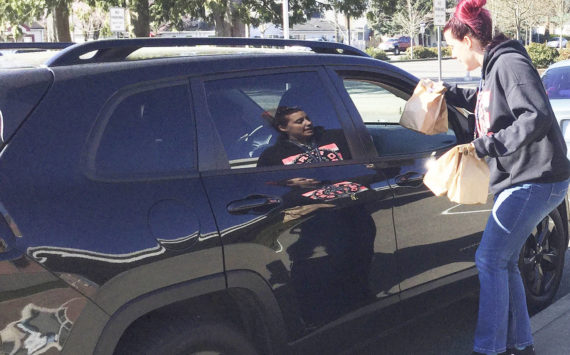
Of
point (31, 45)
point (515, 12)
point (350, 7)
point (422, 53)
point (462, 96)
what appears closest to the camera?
point (31, 45)

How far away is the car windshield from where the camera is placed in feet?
23.0

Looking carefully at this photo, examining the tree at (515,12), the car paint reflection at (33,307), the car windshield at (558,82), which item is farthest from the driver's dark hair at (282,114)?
the tree at (515,12)

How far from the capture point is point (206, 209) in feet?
8.48

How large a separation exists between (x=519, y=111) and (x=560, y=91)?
→ 438cm

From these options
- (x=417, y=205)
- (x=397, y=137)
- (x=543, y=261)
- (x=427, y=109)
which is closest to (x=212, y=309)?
(x=417, y=205)

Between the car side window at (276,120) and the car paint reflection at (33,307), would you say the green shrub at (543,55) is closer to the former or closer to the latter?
the car side window at (276,120)

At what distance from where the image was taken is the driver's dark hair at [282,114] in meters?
3.17

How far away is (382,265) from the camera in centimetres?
323

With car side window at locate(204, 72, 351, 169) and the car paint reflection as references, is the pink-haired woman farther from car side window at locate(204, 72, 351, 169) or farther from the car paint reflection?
the car paint reflection

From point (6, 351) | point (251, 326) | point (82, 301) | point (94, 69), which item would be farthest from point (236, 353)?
point (94, 69)

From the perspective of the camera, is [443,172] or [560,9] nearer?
[443,172]

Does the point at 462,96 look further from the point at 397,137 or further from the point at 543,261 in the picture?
the point at 543,261

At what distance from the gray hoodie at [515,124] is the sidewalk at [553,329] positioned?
3.48 ft

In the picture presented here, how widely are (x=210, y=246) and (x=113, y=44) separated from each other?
937 millimetres
